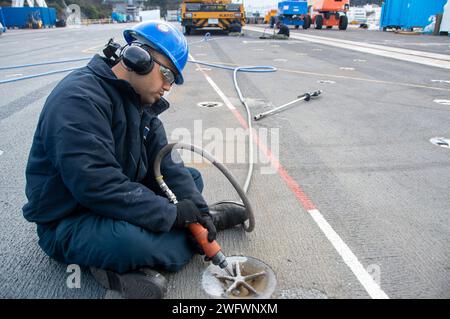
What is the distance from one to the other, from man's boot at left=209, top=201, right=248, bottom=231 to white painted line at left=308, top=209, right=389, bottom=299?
560 millimetres

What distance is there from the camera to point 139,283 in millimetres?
1833

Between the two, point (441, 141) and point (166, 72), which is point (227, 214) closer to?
point (166, 72)

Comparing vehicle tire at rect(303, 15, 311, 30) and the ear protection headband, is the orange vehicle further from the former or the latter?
the ear protection headband

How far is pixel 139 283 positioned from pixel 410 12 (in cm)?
2768

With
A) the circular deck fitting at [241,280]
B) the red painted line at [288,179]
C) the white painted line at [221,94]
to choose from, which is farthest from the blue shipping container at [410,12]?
the circular deck fitting at [241,280]

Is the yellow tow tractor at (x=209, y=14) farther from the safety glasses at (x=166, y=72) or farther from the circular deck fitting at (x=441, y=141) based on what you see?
the safety glasses at (x=166, y=72)

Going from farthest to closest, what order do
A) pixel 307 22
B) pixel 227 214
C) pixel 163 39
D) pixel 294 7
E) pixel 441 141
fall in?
pixel 307 22
pixel 294 7
pixel 441 141
pixel 227 214
pixel 163 39

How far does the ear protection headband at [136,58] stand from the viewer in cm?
180

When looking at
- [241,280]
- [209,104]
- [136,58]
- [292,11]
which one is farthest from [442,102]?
[292,11]

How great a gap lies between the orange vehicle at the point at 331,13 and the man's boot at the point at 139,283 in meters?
29.4

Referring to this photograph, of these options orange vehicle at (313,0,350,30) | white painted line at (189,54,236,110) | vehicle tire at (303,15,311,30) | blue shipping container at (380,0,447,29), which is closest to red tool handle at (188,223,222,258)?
white painted line at (189,54,236,110)

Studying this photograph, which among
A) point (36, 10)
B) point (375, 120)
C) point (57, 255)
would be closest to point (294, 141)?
point (375, 120)

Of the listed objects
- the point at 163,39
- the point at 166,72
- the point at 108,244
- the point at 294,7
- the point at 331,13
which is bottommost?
the point at 108,244

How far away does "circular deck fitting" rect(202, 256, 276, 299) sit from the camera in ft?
6.32
